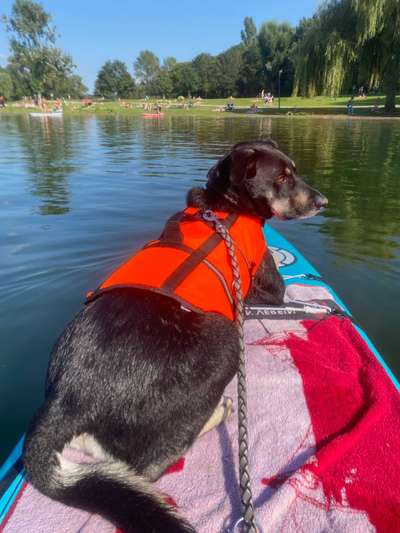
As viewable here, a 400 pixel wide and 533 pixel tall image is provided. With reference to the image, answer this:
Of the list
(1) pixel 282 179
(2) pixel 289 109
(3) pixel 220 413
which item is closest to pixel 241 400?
(3) pixel 220 413

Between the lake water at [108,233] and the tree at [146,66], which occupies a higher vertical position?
the tree at [146,66]

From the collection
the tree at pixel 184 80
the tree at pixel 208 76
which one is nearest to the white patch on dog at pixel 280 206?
the tree at pixel 208 76

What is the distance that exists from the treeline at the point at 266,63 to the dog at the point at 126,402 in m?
41.4

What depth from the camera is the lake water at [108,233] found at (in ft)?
16.8

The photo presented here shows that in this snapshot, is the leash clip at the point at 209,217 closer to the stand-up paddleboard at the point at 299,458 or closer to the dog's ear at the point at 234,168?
the dog's ear at the point at 234,168

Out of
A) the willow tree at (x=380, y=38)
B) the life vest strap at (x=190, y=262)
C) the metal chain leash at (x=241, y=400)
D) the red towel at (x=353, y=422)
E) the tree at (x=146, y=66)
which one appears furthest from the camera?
the tree at (x=146, y=66)

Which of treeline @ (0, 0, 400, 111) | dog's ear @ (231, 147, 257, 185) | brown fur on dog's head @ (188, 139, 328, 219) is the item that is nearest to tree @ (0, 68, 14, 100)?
treeline @ (0, 0, 400, 111)

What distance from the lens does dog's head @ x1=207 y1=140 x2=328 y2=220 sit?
3.67 metres

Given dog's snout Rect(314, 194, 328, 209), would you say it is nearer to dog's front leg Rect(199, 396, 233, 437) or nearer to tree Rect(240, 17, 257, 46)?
dog's front leg Rect(199, 396, 233, 437)

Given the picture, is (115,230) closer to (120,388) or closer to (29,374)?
(29,374)

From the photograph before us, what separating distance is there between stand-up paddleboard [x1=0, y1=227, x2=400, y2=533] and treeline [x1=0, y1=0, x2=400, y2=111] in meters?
40.4

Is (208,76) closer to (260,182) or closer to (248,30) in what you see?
(248,30)

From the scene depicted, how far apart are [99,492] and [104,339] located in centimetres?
83

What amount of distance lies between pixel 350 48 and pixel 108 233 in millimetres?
38178
